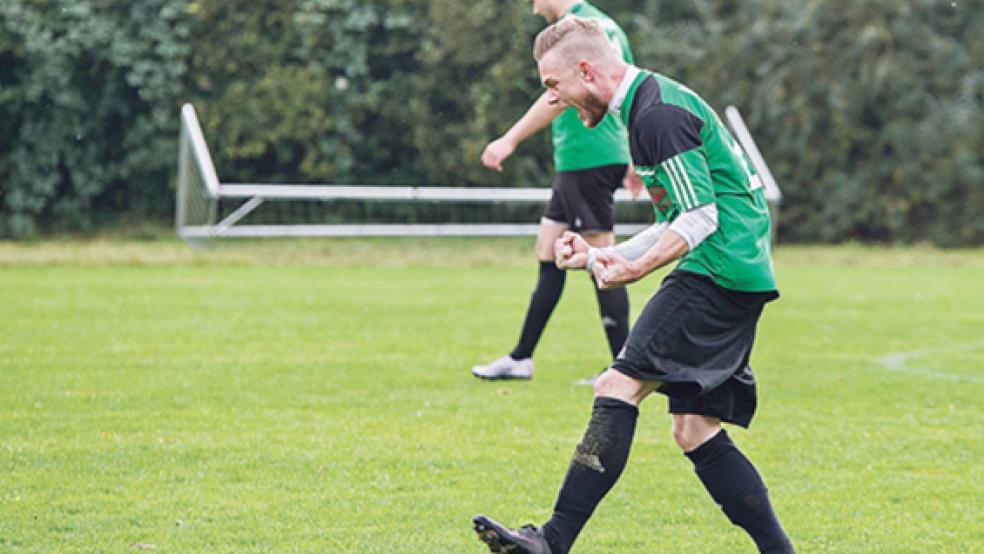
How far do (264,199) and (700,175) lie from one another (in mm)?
16147

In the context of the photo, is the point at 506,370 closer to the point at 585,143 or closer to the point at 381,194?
the point at 585,143

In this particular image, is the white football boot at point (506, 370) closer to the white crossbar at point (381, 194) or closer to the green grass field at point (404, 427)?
the green grass field at point (404, 427)

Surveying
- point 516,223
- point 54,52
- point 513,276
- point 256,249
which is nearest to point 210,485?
point 513,276

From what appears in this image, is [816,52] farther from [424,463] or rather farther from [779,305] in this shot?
[424,463]

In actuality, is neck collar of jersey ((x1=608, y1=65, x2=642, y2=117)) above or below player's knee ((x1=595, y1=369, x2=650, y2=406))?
above

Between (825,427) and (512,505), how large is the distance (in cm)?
225

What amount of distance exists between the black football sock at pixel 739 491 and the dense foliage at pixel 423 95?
18.2m

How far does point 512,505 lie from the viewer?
5.07 meters

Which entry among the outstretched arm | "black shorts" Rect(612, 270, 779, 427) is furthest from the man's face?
the outstretched arm

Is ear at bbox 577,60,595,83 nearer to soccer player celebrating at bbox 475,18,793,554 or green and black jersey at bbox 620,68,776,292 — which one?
soccer player celebrating at bbox 475,18,793,554

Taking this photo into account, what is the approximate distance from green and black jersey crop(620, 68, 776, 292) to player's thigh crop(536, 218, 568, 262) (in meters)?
3.87

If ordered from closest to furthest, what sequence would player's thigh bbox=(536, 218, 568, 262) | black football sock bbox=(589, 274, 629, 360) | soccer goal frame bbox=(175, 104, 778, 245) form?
1. black football sock bbox=(589, 274, 629, 360)
2. player's thigh bbox=(536, 218, 568, 262)
3. soccer goal frame bbox=(175, 104, 778, 245)

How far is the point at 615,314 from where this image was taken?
7875 mm

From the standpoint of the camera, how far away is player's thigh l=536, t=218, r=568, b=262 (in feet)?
26.3
